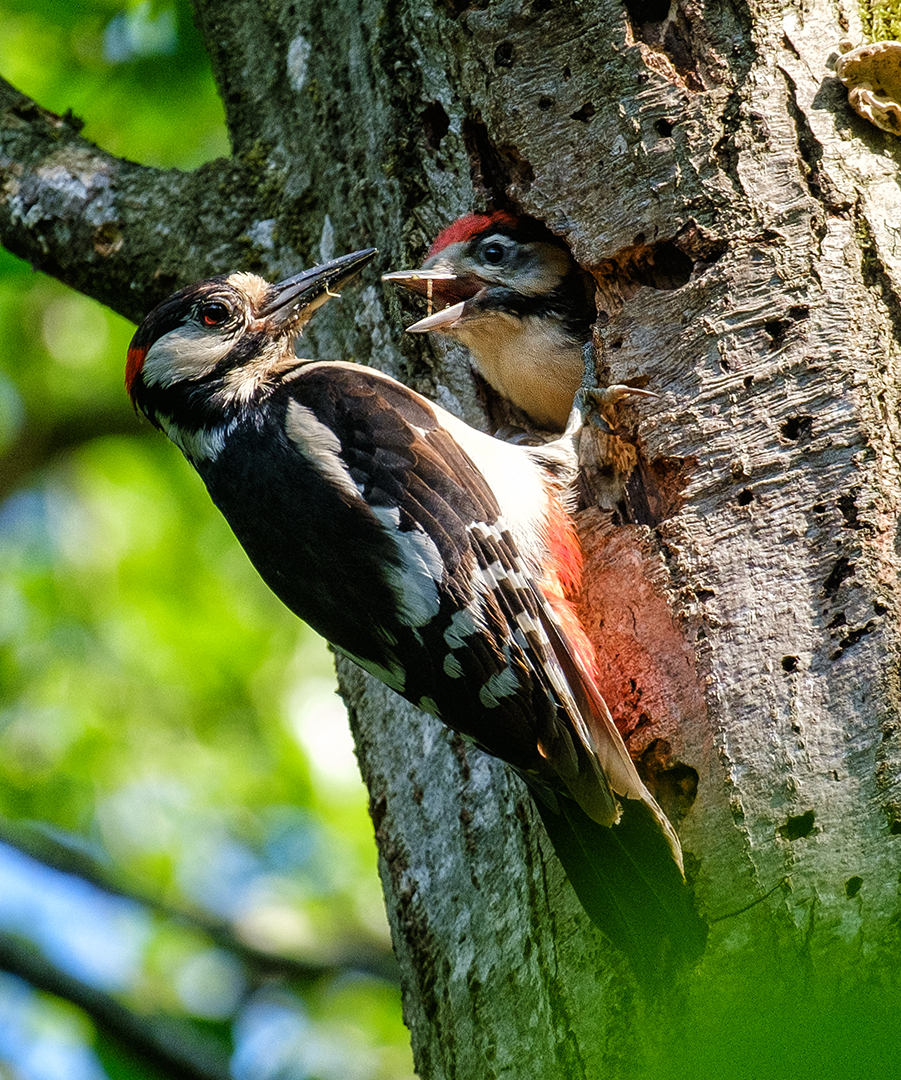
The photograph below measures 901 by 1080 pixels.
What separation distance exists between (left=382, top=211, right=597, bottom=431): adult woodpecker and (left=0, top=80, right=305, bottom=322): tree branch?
0.60 m

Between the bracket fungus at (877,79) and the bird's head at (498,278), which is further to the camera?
the bird's head at (498,278)

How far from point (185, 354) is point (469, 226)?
36.6 inches

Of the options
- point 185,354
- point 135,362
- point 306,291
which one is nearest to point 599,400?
point 306,291

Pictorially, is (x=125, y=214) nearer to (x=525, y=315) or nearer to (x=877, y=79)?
(x=525, y=315)

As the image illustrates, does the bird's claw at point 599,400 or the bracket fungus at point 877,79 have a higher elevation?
the bracket fungus at point 877,79

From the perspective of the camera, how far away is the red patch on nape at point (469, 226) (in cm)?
304

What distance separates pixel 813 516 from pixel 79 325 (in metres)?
5.36

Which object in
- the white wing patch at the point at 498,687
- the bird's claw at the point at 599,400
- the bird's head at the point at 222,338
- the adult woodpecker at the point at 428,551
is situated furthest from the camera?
the bird's head at the point at 222,338

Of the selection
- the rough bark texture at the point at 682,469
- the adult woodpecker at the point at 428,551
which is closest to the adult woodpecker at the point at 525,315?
the rough bark texture at the point at 682,469

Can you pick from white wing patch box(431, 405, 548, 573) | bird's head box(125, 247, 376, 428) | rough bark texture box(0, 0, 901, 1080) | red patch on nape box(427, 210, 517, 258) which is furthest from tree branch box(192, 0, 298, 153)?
white wing patch box(431, 405, 548, 573)

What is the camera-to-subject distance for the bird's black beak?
3088 mm

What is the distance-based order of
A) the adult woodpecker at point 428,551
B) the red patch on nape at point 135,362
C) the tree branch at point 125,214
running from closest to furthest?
the adult woodpecker at point 428,551, the red patch on nape at point 135,362, the tree branch at point 125,214

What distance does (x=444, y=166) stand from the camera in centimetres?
305

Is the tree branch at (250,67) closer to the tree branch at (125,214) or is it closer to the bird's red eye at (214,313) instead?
the tree branch at (125,214)
